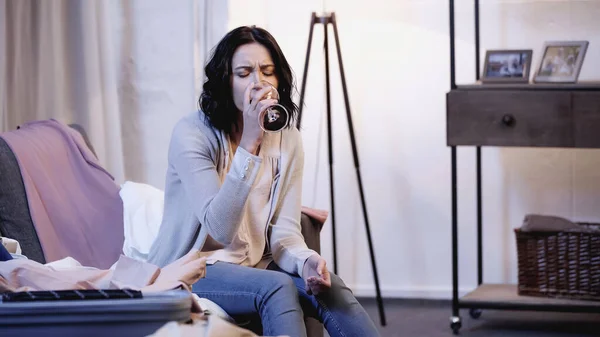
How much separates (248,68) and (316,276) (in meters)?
0.53

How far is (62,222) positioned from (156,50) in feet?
4.09

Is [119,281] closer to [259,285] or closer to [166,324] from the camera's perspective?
[166,324]

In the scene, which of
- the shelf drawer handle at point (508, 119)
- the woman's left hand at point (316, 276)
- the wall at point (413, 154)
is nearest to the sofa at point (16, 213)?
the woman's left hand at point (316, 276)

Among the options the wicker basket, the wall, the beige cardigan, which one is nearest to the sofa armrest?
the beige cardigan

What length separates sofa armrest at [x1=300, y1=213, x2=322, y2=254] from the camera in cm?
238

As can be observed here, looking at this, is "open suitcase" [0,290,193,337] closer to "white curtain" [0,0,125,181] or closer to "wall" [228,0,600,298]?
"white curtain" [0,0,125,181]

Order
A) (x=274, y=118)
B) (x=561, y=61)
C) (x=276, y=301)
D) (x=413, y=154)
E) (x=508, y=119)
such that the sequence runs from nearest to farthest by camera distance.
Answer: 1. (x=276, y=301)
2. (x=274, y=118)
3. (x=508, y=119)
4. (x=561, y=61)
5. (x=413, y=154)

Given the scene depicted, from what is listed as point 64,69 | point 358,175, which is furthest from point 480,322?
point 64,69

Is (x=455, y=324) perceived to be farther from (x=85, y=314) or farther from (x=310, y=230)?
(x=85, y=314)

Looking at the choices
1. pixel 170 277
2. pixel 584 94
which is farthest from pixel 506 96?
pixel 170 277

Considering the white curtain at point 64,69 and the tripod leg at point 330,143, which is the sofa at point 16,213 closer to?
the white curtain at point 64,69

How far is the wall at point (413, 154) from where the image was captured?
3541 mm

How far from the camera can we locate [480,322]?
3369 millimetres

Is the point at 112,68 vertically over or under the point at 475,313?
over
